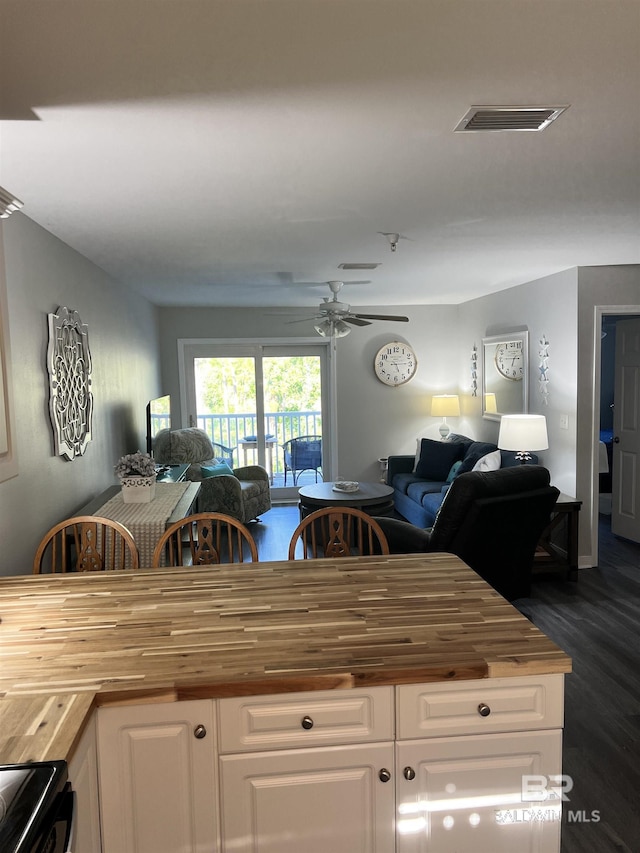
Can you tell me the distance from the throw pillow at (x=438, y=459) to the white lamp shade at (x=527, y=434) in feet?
5.27

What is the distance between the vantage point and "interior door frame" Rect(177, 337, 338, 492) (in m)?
7.29

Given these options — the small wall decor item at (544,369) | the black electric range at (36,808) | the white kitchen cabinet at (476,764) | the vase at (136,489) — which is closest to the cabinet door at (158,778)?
the black electric range at (36,808)

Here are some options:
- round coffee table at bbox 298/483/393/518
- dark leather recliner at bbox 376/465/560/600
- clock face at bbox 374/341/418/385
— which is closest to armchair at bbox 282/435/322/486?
clock face at bbox 374/341/418/385

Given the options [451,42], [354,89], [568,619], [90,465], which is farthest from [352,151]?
[568,619]

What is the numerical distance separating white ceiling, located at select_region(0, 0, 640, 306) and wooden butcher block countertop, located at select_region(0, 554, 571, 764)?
4.86ft

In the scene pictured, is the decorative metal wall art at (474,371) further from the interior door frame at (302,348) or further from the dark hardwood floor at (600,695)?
the dark hardwood floor at (600,695)

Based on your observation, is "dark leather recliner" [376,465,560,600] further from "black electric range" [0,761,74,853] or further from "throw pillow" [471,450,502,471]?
"black electric range" [0,761,74,853]

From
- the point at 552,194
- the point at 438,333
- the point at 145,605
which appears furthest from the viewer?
the point at 438,333

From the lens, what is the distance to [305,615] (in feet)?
5.96

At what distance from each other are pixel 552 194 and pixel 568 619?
260cm

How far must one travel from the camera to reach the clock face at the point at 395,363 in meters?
7.50

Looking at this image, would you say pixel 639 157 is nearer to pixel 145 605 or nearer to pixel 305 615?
pixel 305 615

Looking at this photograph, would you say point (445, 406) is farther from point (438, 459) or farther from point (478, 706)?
point (478, 706)

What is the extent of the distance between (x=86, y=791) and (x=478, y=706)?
0.93 metres
